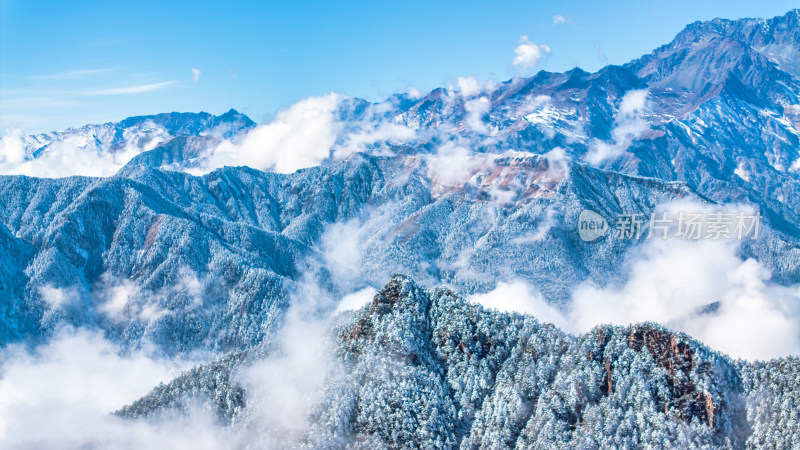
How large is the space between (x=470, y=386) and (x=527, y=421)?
20495 mm

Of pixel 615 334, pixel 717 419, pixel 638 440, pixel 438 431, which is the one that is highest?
pixel 615 334

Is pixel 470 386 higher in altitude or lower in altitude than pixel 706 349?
lower

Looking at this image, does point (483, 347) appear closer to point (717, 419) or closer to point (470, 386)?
point (470, 386)

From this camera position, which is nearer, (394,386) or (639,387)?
(639,387)

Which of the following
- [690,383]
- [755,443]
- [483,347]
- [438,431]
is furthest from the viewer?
[483,347]

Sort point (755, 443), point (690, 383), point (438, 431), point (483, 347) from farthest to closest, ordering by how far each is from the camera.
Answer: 1. point (483, 347)
2. point (438, 431)
3. point (690, 383)
4. point (755, 443)

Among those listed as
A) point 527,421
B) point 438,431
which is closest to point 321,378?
point 438,431

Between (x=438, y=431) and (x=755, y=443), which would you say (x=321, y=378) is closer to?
(x=438, y=431)

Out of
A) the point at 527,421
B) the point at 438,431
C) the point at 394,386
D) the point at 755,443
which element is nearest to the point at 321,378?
the point at 394,386

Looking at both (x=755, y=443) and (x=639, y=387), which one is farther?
(x=639, y=387)

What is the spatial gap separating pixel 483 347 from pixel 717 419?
6577cm

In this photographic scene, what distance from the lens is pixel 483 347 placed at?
195m

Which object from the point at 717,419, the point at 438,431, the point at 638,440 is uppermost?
the point at 717,419

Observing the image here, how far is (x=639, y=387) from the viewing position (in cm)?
16650
